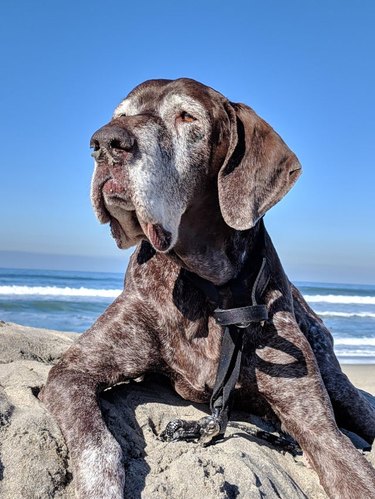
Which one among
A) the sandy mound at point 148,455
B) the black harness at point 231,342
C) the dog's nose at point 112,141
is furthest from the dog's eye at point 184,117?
the sandy mound at point 148,455

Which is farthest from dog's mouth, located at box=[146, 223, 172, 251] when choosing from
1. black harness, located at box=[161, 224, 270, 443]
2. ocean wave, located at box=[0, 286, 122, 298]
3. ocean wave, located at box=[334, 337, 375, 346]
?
ocean wave, located at box=[0, 286, 122, 298]

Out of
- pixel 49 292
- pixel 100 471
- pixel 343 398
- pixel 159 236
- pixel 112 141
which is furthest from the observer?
pixel 49 292

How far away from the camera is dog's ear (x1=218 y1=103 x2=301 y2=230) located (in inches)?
143

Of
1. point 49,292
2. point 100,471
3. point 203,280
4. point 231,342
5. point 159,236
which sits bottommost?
point 100,471

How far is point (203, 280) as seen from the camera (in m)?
3.90

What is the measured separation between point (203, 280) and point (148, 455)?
114 cm

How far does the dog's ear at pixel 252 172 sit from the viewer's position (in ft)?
12.0

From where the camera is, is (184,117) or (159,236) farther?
(184,117)

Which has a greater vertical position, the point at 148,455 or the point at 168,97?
the point at 168,97

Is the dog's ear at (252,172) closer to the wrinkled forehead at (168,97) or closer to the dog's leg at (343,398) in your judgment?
the wrinkled forehead at (168,97)

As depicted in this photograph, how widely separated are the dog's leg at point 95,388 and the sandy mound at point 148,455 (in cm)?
7

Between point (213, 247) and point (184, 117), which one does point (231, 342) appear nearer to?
point (213, 247)

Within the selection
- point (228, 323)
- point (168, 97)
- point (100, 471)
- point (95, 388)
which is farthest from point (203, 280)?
point (100, 471)

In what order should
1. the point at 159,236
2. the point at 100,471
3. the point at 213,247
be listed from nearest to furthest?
the point at 100,471 < the point at 159,236 < the point at 213,247
